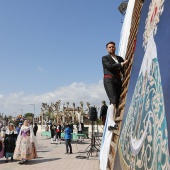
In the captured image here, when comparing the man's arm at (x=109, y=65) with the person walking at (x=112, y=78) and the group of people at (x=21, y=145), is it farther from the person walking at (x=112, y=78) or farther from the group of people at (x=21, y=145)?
the group of people at (x=21, y=145)

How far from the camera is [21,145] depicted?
36.5 feet

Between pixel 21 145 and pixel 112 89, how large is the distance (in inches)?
307

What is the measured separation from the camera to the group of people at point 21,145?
36.5 feet

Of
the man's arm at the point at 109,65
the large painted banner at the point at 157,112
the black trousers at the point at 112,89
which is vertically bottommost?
the large painted banner at the point at 157,112

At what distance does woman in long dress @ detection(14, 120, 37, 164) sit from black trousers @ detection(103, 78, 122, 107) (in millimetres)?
7615

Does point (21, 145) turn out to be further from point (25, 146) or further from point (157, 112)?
point (157, 112)

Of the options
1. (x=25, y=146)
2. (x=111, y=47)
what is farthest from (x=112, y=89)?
(x=25, y=146)

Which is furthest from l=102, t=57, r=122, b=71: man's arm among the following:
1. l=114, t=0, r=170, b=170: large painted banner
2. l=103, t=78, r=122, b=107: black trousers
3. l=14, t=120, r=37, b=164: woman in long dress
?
l=14, t=120, r=37, b=164: woman in long dress

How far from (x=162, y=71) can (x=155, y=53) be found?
0.92 ft

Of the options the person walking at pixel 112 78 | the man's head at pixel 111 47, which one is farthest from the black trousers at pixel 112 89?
the man's head at pixel 111 47

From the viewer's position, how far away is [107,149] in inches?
159

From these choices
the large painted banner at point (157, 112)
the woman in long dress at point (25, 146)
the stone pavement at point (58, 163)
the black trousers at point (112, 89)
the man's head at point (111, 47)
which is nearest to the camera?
the large painted banner at point (157, 112)

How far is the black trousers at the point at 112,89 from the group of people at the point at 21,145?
7626 mm

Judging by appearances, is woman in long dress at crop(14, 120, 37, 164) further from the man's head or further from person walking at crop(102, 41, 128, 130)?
the man's head
